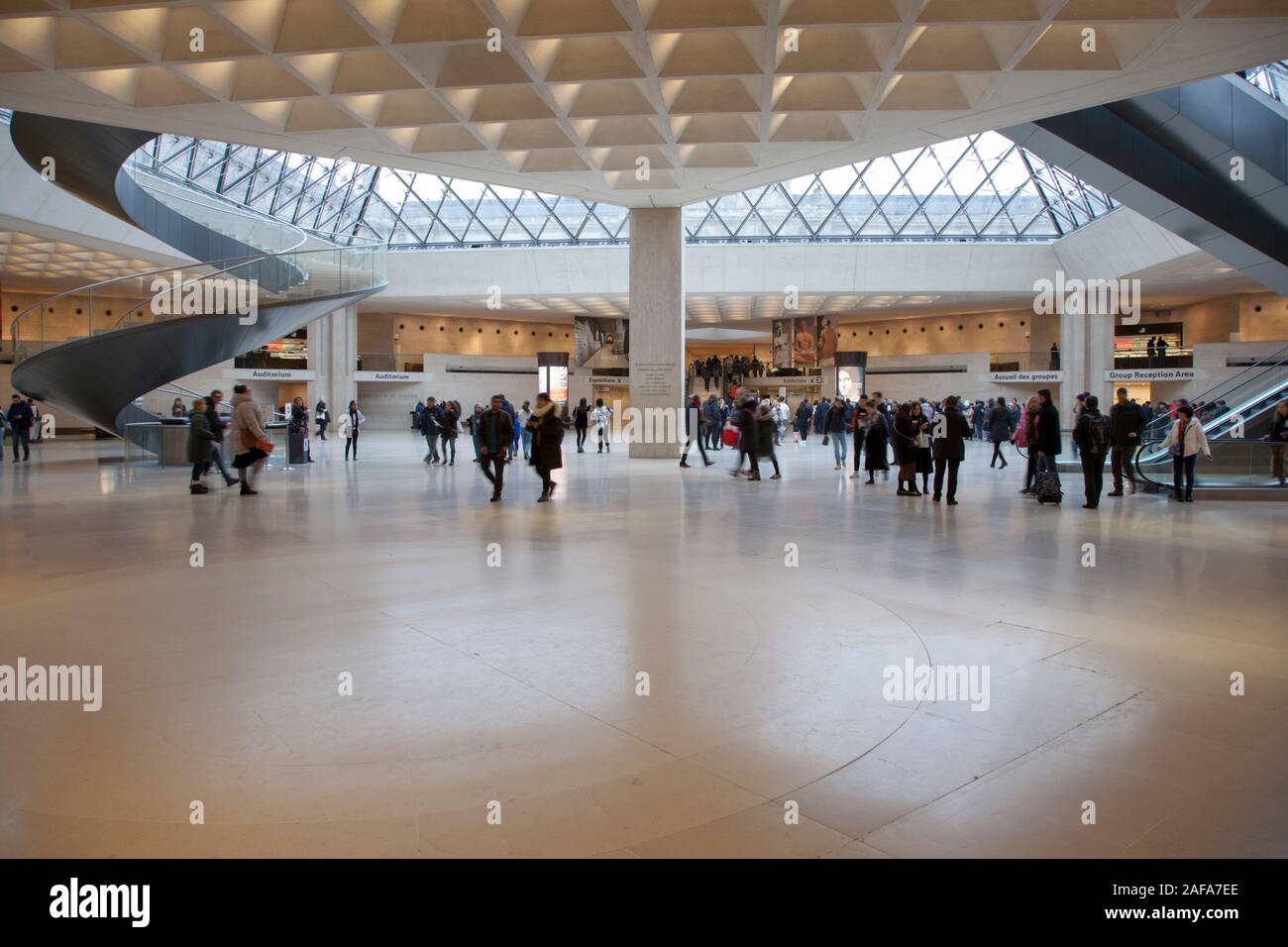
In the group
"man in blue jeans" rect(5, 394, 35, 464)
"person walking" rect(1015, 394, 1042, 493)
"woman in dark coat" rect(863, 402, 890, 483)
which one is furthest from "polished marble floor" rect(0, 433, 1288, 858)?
"man in blue jeans" rect(5, 394, 35, 464)

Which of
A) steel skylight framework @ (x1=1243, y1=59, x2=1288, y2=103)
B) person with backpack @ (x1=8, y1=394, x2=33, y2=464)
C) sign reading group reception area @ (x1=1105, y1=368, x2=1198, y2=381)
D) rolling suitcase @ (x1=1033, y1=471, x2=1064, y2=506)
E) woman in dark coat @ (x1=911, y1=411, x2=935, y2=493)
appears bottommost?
rolling suitcase @ (x1=1033, y1=471, x2=1064, y2=506)

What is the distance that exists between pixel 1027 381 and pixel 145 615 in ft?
150

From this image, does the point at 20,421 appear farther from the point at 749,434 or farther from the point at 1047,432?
the point at 1047,432

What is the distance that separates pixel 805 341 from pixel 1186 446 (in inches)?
1462

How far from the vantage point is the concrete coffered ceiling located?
11.8m

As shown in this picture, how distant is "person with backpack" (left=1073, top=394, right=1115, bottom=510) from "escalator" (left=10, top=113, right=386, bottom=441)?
16958 millimetres

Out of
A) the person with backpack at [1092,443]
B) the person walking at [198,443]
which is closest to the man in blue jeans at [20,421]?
the person walking at [198,443]

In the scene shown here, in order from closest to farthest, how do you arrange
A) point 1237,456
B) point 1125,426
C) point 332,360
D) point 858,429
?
point 1125,426
point 1237,456
point 858,429
point 332,360

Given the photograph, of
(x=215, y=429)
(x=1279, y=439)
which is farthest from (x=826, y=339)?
(x=215, y=429)

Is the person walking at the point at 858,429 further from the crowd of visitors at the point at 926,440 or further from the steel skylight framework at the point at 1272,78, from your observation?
the steel skylight framework at the point at 1272,78

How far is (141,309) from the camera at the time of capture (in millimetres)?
18250

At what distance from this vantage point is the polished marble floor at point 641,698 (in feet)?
9.44

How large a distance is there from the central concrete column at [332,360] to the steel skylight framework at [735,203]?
5703mm

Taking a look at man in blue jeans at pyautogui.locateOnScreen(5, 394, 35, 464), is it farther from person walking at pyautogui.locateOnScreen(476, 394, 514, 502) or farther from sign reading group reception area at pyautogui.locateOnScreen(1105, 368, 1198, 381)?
sign reading group reception area at pyautogui.locateOnScreen(1105, 368, 1198, 381)
